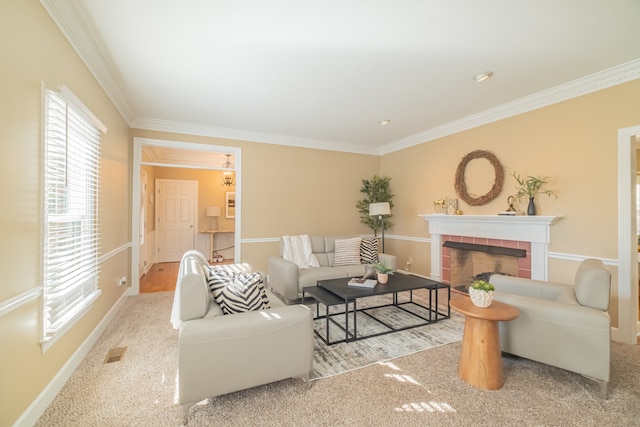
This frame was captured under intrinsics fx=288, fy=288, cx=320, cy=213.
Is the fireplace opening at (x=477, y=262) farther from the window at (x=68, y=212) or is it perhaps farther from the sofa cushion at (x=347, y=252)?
the window at (x=68, y=212)

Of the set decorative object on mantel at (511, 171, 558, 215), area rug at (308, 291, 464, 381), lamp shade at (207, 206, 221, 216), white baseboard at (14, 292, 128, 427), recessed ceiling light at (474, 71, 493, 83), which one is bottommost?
area rug at (308, 291, 464, 381)

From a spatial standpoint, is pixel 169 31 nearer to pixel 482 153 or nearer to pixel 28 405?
pixel 28 405

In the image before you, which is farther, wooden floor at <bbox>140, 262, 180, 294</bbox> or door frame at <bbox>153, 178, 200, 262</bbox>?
door frame at <bbox>153, 178, 200, 262</bbox>

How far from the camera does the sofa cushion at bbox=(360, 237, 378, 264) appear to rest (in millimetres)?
4613

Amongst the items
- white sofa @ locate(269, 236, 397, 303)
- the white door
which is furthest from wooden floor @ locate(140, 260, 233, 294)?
white sofa @ locate(269, 236, 397, 303)

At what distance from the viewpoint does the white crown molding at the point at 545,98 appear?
2.77 metres

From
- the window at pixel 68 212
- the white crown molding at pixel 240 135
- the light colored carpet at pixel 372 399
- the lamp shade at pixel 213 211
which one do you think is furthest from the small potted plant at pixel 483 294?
the lamp shade at pixel 213 211

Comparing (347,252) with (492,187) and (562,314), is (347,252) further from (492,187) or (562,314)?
(562,314)

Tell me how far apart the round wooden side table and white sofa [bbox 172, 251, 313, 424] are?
1.18 meters

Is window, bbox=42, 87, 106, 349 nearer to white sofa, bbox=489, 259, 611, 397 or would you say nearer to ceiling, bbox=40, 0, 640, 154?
ceiling, bbox=40, 0, 640, 154

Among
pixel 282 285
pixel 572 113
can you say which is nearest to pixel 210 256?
pixel 282 285

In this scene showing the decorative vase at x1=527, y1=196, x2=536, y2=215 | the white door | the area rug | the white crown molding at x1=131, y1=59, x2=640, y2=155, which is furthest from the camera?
the white door

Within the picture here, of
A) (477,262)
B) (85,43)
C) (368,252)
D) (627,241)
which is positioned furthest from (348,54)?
(477,262)

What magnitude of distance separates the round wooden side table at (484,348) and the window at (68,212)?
113 inches
